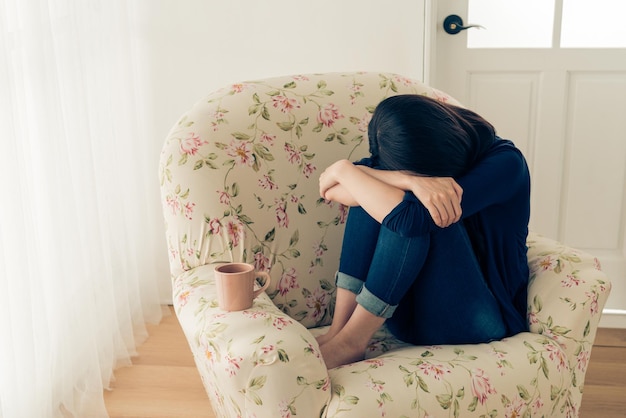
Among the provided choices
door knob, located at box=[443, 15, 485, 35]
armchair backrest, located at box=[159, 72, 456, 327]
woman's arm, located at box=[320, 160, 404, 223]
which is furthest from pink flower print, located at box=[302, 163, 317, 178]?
door knob, located at box=[443, 15, 485, 35]

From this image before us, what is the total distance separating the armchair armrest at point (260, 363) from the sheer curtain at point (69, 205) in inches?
23.1

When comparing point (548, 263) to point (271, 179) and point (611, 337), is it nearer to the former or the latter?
point (271, 179)

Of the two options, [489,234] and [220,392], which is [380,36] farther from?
[220,392]

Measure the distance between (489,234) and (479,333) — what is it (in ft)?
0.70

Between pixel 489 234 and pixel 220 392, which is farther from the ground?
pixel 489 234

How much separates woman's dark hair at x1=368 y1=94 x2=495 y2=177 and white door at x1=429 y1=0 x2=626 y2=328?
103cm

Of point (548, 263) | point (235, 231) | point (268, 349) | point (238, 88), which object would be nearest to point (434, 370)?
point (268, 349)

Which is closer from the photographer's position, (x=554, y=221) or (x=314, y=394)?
(x=314, y=394)

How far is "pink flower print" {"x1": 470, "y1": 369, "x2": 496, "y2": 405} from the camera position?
1.29 metres

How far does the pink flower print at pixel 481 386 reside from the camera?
50.8 inches

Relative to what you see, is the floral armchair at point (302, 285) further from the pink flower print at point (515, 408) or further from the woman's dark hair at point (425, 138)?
the woman's dark hair at point (425, 138)

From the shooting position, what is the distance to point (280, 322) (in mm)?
1281

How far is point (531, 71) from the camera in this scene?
2.42 meters

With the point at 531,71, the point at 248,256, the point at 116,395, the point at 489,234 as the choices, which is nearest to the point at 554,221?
the point at 531,71
